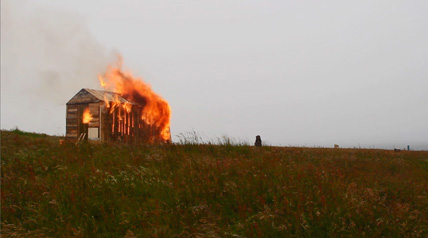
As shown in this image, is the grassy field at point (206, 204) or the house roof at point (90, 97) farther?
the house roof at point (90, 97)

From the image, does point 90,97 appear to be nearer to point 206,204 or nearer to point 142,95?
point 142,95

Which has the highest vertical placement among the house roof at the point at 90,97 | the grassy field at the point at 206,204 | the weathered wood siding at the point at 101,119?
the house roof at the point at 90,97

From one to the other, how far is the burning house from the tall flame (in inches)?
38.0

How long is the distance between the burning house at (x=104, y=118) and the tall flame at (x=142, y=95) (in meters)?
0.96

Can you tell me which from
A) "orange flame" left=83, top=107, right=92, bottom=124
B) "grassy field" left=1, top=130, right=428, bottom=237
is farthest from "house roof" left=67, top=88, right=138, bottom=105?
"grassy field" left=1, top=130, right=428, bottom=237

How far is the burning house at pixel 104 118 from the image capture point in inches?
810

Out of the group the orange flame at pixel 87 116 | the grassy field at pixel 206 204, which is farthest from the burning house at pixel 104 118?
the grassy field at pixel 206 204

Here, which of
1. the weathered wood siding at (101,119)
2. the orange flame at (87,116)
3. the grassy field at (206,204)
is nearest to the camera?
the grassy field at (206,204)

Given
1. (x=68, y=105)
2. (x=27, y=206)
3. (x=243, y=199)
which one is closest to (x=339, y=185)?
(x=243, y=199)

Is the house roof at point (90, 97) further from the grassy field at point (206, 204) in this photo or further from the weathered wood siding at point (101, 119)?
the grassy field at point (206, 204)

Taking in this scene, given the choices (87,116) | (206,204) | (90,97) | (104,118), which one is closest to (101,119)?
(104,118)

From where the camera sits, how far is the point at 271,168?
612 centimetres

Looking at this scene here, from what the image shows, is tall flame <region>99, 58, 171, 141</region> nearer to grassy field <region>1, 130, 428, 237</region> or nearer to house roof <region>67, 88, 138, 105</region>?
house roof <region>67, 88, 138, 105</region>

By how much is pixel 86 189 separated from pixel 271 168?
3784 mm
